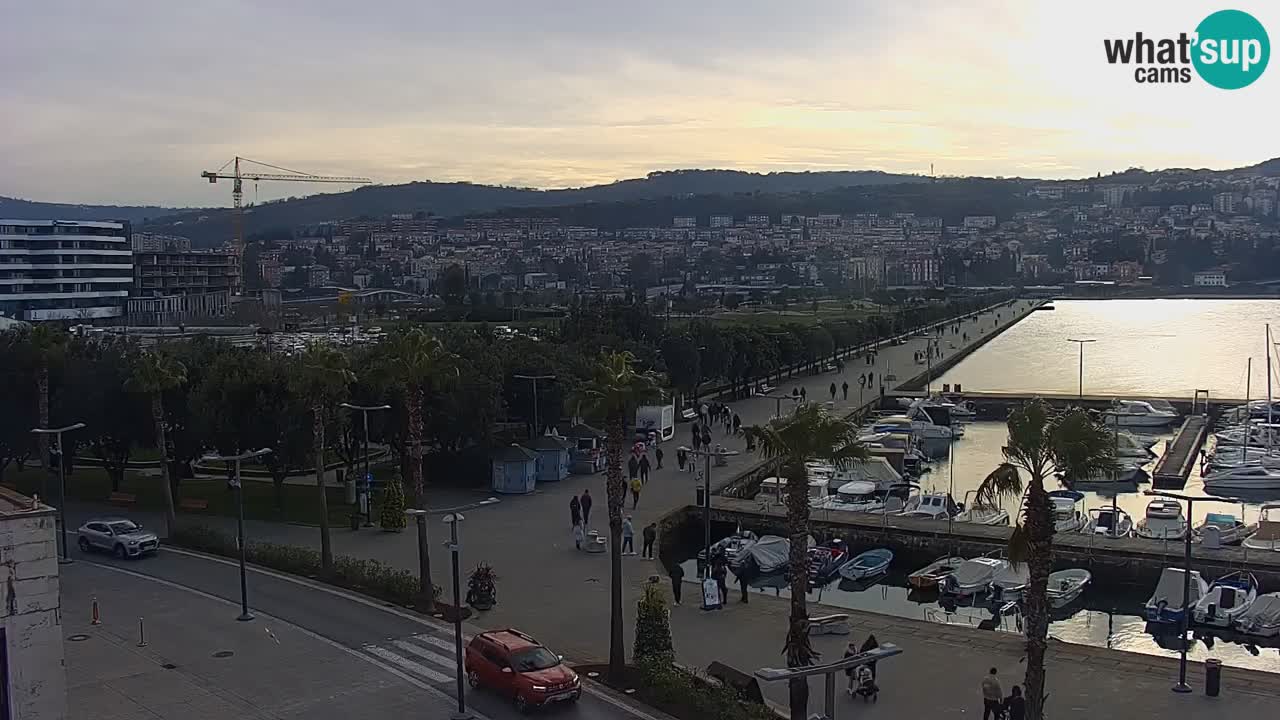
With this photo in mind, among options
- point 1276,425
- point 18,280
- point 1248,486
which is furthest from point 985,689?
point 18,280

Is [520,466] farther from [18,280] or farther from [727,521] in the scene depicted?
[18,280]

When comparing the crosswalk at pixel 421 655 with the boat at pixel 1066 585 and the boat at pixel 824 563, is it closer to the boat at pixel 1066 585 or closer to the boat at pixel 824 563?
the boat at pixel 824 563

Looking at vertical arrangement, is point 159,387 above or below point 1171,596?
above

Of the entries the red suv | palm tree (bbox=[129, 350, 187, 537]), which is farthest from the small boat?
palm tree (bbox=[129, 350, 187, 537])

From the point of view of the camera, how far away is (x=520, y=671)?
51.2 feet

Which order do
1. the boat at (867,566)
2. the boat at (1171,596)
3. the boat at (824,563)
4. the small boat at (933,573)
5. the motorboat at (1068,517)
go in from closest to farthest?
the boat at (1171,596) < the small boat at (933,573) < the boat at (824,563) < the boat at (867,566) < the motorboat at (1068,517)

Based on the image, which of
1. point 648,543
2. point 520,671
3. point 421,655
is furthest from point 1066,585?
point 421,655

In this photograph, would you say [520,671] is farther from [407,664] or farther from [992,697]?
[992,697]

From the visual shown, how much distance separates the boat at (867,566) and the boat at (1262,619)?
7845mm

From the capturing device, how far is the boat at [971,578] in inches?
989

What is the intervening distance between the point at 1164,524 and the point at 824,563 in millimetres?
9596

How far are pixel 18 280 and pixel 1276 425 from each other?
9756cm

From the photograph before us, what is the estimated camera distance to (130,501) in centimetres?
3164

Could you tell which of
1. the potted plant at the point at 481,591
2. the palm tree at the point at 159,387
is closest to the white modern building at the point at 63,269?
the palm tree at the point at 159,387
